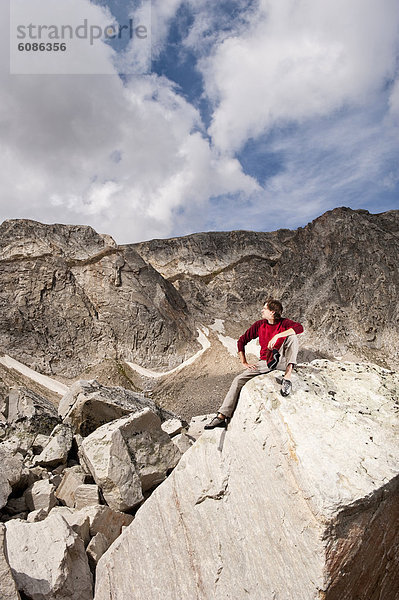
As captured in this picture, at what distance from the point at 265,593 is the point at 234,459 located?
1701mm

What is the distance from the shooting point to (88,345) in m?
58.8

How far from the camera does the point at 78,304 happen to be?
60844mm

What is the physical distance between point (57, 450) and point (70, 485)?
1.87m

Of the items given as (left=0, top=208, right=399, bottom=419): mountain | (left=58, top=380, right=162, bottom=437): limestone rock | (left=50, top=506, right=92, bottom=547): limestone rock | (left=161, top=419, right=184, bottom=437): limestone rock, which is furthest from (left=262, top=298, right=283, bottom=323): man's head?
(left=0, top=208, right=399, bottom=419): mountain

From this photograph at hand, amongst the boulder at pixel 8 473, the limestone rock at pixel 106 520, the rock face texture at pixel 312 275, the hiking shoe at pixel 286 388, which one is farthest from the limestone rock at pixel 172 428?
the rock face texture at pixel 312 275

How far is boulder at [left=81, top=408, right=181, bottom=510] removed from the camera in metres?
8.41

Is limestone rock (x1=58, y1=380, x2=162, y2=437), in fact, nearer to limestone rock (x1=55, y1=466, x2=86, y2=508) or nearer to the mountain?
limestone rock (x1=55, y1=466, x2=86, y2=508)

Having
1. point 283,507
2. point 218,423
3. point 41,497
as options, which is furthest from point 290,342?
point 41,497

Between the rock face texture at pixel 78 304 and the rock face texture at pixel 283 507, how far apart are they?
5159 centimetres

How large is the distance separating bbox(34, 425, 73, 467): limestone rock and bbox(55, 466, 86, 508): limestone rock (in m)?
1.25

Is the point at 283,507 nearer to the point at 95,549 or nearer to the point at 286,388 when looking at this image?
the point at 286,388

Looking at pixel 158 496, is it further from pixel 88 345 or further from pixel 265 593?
pixel 88 345

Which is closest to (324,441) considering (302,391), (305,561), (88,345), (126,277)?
(302,391)

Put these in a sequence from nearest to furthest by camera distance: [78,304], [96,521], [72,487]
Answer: [96,521] < [72,487] < [78,304]
